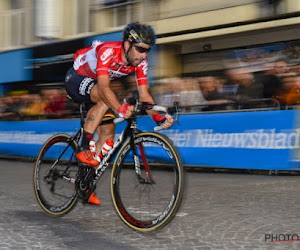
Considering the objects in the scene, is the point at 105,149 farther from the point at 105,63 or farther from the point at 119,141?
the point at 105,63

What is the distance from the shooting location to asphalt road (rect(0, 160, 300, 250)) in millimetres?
4566

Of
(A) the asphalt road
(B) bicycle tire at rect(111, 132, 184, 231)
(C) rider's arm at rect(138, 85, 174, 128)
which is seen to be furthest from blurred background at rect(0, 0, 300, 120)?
(B) bicycle tire at rect(111, 132, 184, 231)

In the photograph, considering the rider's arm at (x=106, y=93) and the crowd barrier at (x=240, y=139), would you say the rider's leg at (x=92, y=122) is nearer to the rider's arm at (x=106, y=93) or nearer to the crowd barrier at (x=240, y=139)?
the rider's arm at (x=106, y=93)

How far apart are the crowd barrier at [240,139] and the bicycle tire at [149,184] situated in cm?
539

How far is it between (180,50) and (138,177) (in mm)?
11843

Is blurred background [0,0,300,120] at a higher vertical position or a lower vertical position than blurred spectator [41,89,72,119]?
higher

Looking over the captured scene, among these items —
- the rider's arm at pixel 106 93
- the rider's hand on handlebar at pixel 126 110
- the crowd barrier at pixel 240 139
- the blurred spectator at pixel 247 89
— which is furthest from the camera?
the blurred spectator at pixel 247 89

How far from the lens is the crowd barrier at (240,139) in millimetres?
10133

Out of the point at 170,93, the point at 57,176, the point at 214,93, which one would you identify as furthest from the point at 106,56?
the point at 170,93

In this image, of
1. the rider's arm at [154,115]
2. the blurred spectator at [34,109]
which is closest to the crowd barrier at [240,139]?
the blurred spectator at [34,109]

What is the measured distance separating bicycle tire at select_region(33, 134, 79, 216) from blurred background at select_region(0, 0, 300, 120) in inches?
227

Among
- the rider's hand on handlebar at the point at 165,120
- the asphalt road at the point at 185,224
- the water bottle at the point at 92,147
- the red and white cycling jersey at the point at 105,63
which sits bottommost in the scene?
the asphalt road at the point at 185,224

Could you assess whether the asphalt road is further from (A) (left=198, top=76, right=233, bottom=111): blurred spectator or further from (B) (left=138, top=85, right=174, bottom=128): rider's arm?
(A) (left=198, top=76, right=233, bottom=111): blurred spectator

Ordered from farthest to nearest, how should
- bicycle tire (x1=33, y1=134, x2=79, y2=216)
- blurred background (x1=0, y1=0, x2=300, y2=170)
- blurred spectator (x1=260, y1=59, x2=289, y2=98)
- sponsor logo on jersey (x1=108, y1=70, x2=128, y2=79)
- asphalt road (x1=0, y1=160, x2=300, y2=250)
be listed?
blurred spectator (x1=260, y1=59, x2=289, y2=98), blurred background (x1=0, y1=0, x2=300, y2=170), bicycle tire (x1=33, y1=134, x2=79, y2=216), sponsor logo on jersey (x1=108, y1=70, x2=128, y2=79), asphalt road (x1=0, y1=160, x2=300, y2=250)
